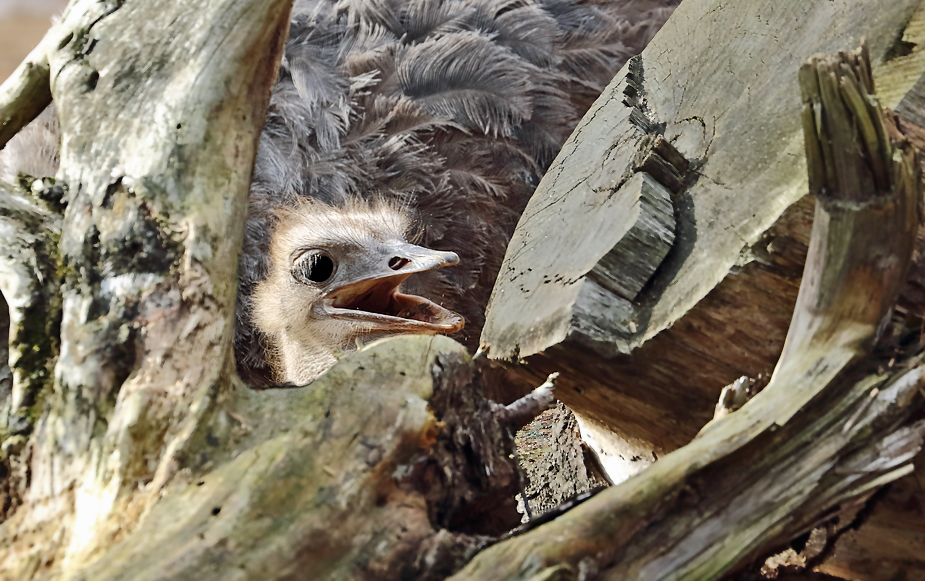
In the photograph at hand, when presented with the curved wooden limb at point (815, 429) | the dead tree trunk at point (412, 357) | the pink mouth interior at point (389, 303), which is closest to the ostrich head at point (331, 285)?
the pink mouth interior at point (389, 303)

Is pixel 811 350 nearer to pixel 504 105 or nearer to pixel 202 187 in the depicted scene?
pixel 202 187

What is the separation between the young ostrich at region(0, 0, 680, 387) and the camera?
195 cm

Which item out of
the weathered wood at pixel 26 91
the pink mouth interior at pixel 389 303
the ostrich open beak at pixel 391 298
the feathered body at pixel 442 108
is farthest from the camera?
the feathered body at pixel 442 108

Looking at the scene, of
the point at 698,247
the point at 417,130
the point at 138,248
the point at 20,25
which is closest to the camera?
the point at 138,248

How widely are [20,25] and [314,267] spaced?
96cm

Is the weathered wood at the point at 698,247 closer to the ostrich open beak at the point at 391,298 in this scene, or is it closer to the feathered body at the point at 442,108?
the ostrich open beak at the point at 391,298

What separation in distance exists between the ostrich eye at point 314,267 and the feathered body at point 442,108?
27cm

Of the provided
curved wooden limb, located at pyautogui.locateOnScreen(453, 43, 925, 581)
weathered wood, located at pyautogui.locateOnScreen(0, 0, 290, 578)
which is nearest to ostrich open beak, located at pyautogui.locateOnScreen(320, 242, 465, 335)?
weathered wood, located at pyautogui.locateOnScreen(0, 0, 290, 578)

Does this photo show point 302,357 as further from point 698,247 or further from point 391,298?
point 698,247

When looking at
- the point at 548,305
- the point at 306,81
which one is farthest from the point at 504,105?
the point at 548,305

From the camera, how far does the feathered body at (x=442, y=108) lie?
2.14 metres

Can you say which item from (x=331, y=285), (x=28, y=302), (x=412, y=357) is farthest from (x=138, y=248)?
(x=331, y=285)

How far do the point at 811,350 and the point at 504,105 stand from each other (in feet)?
5.82

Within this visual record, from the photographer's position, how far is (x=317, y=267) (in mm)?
1827
